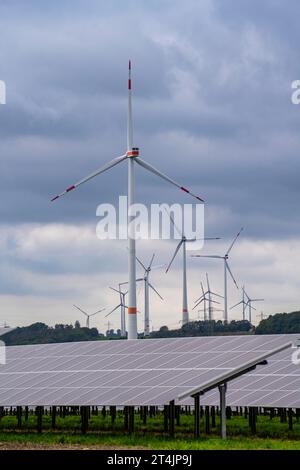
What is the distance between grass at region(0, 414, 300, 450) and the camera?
40844 mm

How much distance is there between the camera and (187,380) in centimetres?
4944

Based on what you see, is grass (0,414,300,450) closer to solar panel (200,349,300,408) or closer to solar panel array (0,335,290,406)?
solar panel (200,349,300,408)

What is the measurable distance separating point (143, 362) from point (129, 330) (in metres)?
25.7

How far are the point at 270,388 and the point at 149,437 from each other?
662 cm

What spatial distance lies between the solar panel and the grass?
1571 mm

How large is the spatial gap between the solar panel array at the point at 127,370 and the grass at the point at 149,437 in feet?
6.13

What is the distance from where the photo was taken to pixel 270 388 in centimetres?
5153

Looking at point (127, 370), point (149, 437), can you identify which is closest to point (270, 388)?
point (149, 437)

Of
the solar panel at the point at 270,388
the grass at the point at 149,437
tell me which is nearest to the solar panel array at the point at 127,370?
the solar panel at the point at 270,388

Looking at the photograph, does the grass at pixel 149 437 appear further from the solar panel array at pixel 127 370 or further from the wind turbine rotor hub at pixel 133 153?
the wind turbine rotor hub at pixel 133 153

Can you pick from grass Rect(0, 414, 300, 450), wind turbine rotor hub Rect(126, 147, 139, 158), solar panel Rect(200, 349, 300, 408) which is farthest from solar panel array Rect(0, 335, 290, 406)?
wind turbine rotor hub Rect(126, 147, 139, 158)

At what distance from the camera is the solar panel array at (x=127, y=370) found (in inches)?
1957

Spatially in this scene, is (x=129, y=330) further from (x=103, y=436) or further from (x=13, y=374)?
(x=103, y=436)
